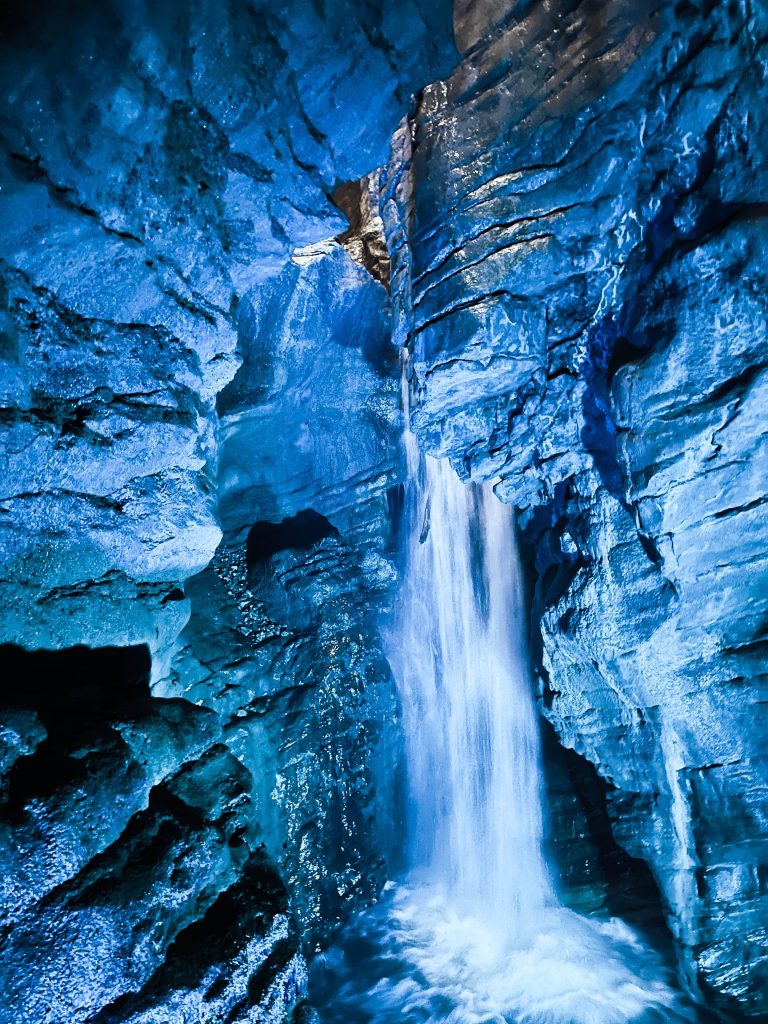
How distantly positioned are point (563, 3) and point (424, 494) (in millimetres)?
6266

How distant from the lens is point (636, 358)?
5309 mm

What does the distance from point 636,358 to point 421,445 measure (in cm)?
293

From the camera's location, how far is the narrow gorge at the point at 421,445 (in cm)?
407

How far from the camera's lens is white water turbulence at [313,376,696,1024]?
617 centimetres

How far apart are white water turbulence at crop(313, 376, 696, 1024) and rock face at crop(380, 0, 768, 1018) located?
1.48 metres

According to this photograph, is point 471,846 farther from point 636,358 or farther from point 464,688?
point 636,358

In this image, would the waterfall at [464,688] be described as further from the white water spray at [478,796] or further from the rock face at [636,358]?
the rock face at [636,358]

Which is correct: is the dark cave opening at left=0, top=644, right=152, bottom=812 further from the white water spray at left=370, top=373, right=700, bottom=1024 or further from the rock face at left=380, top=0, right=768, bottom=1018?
the white water spray at left=370, top=373, right=700, bottom=1024

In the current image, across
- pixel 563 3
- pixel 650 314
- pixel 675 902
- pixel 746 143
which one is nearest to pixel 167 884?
pixel 675 902

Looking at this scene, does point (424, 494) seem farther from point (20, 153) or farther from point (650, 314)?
point (20, 153)

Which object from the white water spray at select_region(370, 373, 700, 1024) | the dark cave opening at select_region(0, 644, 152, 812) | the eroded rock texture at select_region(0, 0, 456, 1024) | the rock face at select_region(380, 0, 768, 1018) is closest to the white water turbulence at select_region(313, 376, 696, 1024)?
the white water spray at select_region(370, 373, 700, 1024)

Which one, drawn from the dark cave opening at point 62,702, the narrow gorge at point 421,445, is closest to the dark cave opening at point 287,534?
the narrow gorge at point 421,445

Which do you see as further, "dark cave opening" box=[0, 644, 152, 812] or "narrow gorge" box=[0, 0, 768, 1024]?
"narrow gorge" box=[0, 0, 768, 1024]

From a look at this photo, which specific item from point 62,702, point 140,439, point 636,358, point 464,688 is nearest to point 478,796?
point 464,688
